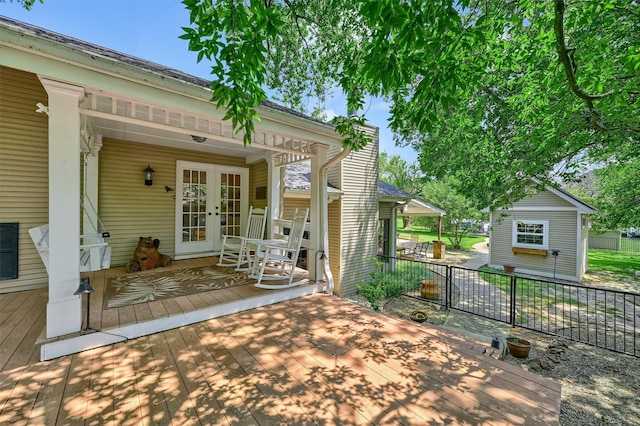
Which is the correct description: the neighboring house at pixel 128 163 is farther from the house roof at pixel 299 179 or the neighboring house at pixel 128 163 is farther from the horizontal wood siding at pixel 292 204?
the house roof at pixel 299 179

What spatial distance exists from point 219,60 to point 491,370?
3.33 meters

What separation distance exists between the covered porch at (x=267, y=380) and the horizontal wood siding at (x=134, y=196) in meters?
2.34

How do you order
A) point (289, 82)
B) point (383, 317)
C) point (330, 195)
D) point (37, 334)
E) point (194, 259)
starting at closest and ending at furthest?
point (37, 334)
point (383, 317)
point (194, 259)
point (330, 195)
point (289, 82)

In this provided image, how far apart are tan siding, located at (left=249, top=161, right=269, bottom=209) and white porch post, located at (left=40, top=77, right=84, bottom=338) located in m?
3.67

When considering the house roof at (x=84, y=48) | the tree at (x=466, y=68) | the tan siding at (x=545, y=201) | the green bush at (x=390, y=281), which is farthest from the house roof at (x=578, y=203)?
the house roof at (x=84, y=48)

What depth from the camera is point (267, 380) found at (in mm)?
2047

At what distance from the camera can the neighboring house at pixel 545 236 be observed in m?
10.1

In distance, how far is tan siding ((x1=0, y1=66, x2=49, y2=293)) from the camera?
11.2 feet

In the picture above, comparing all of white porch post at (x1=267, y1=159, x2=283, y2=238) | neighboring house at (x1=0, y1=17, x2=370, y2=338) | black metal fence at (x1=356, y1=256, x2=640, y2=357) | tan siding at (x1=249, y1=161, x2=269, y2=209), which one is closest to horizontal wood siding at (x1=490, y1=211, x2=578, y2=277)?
black metal fence at (x1=356, y1=256, x2=640, y2=357)

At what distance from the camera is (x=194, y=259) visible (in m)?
5.65

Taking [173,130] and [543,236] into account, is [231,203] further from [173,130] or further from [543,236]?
[543,236]

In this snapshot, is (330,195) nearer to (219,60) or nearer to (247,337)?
(247,337)

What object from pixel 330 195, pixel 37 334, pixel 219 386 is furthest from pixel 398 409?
pixel 330 195

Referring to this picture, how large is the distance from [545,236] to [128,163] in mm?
14314
